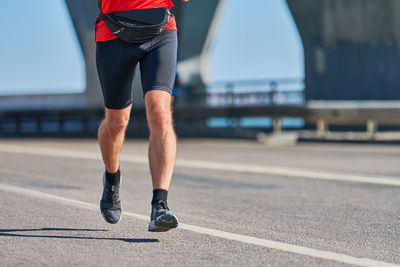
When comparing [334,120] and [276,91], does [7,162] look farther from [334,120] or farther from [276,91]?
[276,91]

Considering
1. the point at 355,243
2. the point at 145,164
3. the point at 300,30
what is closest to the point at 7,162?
the point at 145,164

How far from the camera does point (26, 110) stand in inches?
907

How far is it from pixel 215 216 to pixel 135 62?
4.28ft

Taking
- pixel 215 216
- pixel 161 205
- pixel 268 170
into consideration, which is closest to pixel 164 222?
pixel 161 205

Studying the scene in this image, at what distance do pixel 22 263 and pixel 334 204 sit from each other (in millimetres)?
3022

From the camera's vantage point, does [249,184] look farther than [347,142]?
No

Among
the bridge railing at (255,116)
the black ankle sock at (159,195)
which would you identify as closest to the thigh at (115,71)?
the black ankle sock at (159,195)

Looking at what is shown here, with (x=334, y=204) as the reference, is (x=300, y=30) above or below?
above

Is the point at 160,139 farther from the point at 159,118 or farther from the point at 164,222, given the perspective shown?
the point at 164,222

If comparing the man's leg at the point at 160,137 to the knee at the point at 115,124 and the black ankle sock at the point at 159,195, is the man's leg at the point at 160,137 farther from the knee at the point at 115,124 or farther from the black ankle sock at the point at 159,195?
the knee at the point at 115,124

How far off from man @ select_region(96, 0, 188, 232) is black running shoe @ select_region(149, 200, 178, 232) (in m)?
0.04

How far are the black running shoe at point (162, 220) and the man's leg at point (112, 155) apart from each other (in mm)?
481

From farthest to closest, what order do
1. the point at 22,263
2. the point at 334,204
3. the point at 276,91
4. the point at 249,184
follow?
the point at 276,91 → the point at 249,184 → the point at 334,204 → the point at 22,263

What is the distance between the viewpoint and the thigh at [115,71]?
4.25 metres
